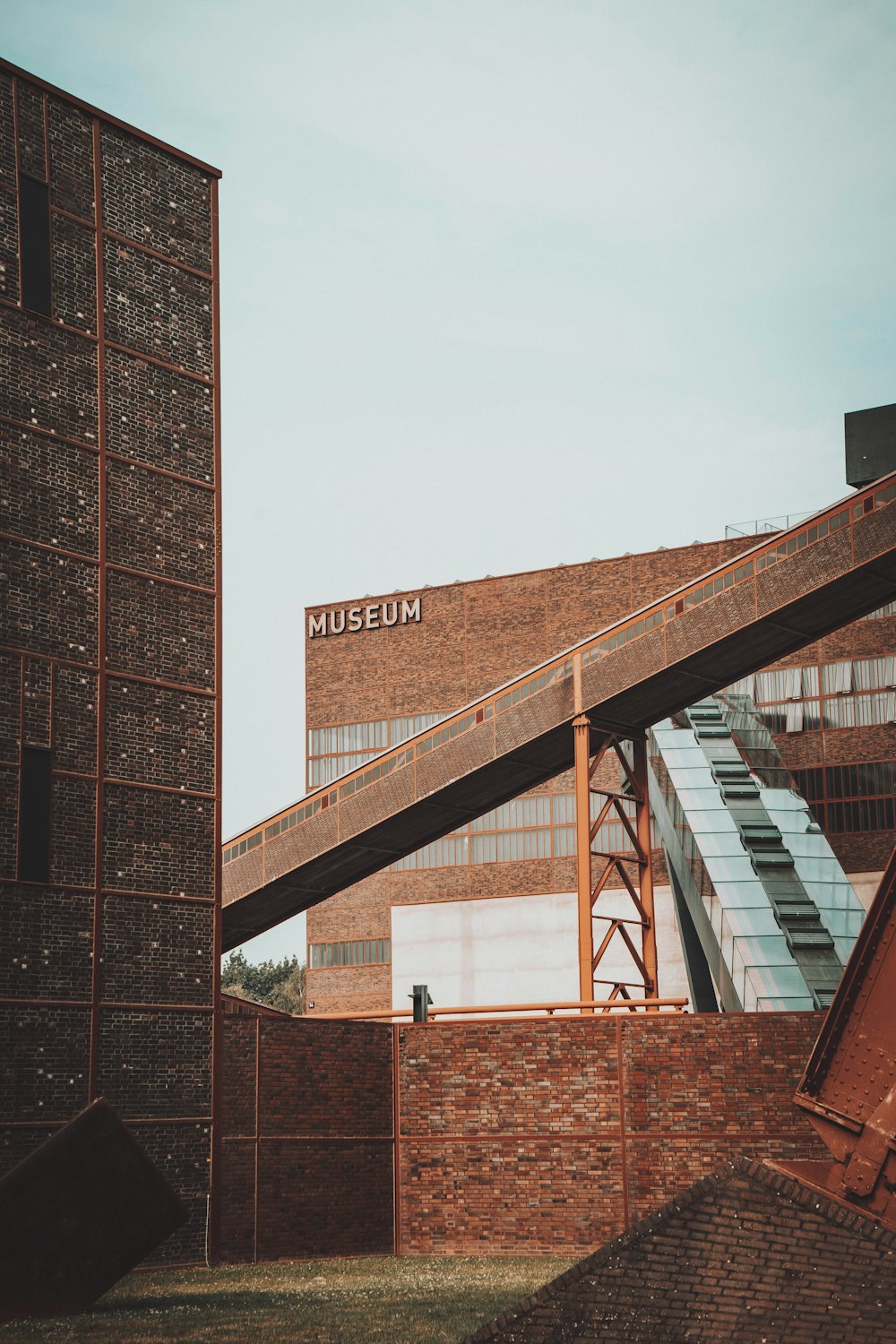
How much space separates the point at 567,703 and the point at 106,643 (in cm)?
855

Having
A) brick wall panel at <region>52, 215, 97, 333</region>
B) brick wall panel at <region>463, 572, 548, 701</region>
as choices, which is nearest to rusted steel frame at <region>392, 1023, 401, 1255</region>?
brick wall panel at <region>52, 215, 97, 333</region>

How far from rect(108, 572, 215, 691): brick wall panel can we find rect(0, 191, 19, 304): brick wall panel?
364 centimetres

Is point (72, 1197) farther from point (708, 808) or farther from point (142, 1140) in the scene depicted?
point (708, 808)

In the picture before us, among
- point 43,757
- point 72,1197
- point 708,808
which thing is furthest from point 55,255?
point 708,808

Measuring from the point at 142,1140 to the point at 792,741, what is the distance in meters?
24.3

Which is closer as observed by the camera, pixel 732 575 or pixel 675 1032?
pixel 675 1032

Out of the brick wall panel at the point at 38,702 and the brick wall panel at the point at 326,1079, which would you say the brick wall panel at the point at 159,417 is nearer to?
the brick wall panel at the point at 38,702

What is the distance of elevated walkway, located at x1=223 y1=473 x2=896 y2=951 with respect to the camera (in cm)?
2323

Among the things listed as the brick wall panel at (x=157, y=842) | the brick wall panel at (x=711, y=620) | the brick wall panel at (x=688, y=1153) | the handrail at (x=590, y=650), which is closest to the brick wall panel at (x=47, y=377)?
the brick wall panel at (x=157, y=842)

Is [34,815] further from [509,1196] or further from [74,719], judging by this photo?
[509,1196]

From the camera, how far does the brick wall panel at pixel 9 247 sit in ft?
61.4

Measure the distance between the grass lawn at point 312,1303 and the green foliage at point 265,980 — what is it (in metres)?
77.4

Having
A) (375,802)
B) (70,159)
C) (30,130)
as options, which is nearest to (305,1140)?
(375,802)

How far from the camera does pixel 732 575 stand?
24188 millimetres
